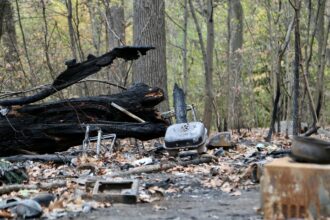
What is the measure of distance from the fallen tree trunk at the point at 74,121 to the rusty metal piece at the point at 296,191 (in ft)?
19.4

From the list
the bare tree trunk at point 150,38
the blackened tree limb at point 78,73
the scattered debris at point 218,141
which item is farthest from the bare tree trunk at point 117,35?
the scattered debris at point 218,141

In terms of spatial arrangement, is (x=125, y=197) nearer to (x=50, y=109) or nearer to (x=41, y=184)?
(x=41, y=184)

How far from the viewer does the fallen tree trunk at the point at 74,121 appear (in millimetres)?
9938

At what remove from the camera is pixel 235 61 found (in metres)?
22.2

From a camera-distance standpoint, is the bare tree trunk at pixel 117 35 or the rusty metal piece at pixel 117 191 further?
the bare tree trunk at pixel 117 35

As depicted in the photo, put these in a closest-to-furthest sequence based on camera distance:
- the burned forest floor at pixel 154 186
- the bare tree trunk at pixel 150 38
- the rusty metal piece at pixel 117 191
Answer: the burned forest floor at pixel 154 186
the rusty metal piece at pixel 117 191
the bare tree trunk at pixel 150 38

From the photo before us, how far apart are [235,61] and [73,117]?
42.9ft

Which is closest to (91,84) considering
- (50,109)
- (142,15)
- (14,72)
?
(14,72)

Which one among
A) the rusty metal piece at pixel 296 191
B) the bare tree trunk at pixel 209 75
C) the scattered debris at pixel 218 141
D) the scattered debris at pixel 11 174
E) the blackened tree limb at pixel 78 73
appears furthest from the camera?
the bare tree trunk at pixel 209 75

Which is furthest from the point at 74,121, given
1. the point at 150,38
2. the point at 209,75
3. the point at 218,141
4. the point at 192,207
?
the point at 209,75

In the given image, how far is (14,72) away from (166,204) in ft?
39.1

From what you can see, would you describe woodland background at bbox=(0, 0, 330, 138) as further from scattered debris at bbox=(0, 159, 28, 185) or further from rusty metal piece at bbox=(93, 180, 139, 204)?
rusty metal piece at bbox=(93, 180, 139, 204)

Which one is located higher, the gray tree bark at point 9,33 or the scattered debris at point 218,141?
the gray tree bark at point 9,33

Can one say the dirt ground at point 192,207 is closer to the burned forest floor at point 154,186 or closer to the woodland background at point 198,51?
the burned forest floor at point 154,186
